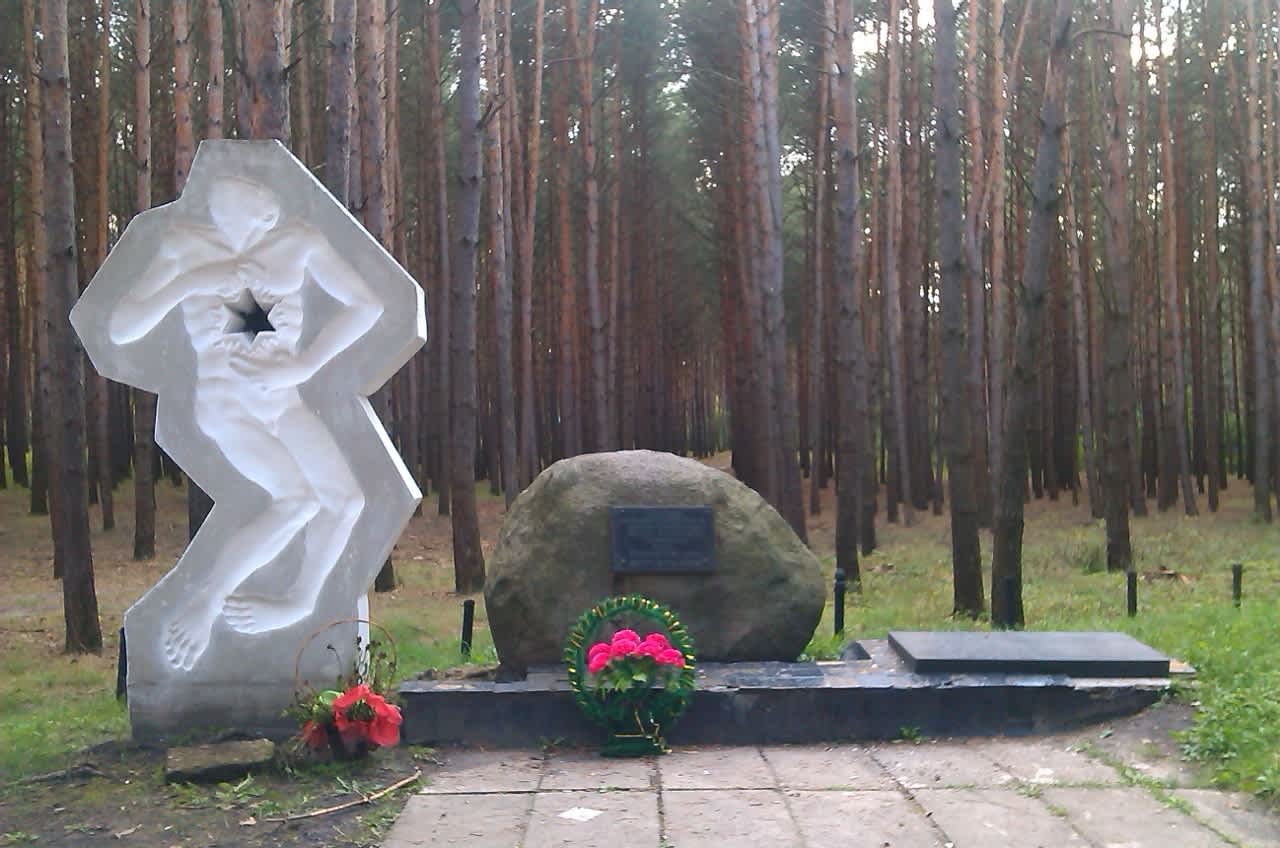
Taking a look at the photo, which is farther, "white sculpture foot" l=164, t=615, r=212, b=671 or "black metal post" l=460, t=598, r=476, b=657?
"black metal post" l=460, t=598, r=476, b=657

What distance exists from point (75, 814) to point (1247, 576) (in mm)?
12499

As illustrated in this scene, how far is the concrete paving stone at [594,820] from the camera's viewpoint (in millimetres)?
5293

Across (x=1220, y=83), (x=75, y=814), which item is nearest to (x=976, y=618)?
(x=75, y=814)

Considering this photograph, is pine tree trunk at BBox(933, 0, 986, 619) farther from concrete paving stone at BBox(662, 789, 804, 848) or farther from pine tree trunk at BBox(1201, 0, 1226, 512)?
pine tree trunk at BBox(1201, 0, 1226, 512)

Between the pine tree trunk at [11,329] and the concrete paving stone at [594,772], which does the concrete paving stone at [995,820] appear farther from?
the pine tree trunk at [11,329]

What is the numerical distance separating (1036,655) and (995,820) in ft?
7.07

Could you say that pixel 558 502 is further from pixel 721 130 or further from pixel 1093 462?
pixel 721 130

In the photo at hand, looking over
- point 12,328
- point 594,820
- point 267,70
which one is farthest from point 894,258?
point 594,820

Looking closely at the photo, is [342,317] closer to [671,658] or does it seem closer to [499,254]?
[671,658]

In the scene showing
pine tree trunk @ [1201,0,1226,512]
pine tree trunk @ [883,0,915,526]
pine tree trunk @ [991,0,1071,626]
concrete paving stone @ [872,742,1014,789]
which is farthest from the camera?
pine tree trunk @ [1201,0,1226,512]

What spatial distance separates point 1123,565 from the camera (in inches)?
609

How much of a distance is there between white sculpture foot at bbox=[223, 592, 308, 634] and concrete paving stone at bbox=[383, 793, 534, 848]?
165 centimetres

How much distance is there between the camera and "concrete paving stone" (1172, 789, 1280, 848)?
514cm

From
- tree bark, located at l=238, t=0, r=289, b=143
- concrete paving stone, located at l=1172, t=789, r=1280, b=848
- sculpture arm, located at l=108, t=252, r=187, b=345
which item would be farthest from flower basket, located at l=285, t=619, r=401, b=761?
tree bark, located at l=238, t=0, r=289, b=143
